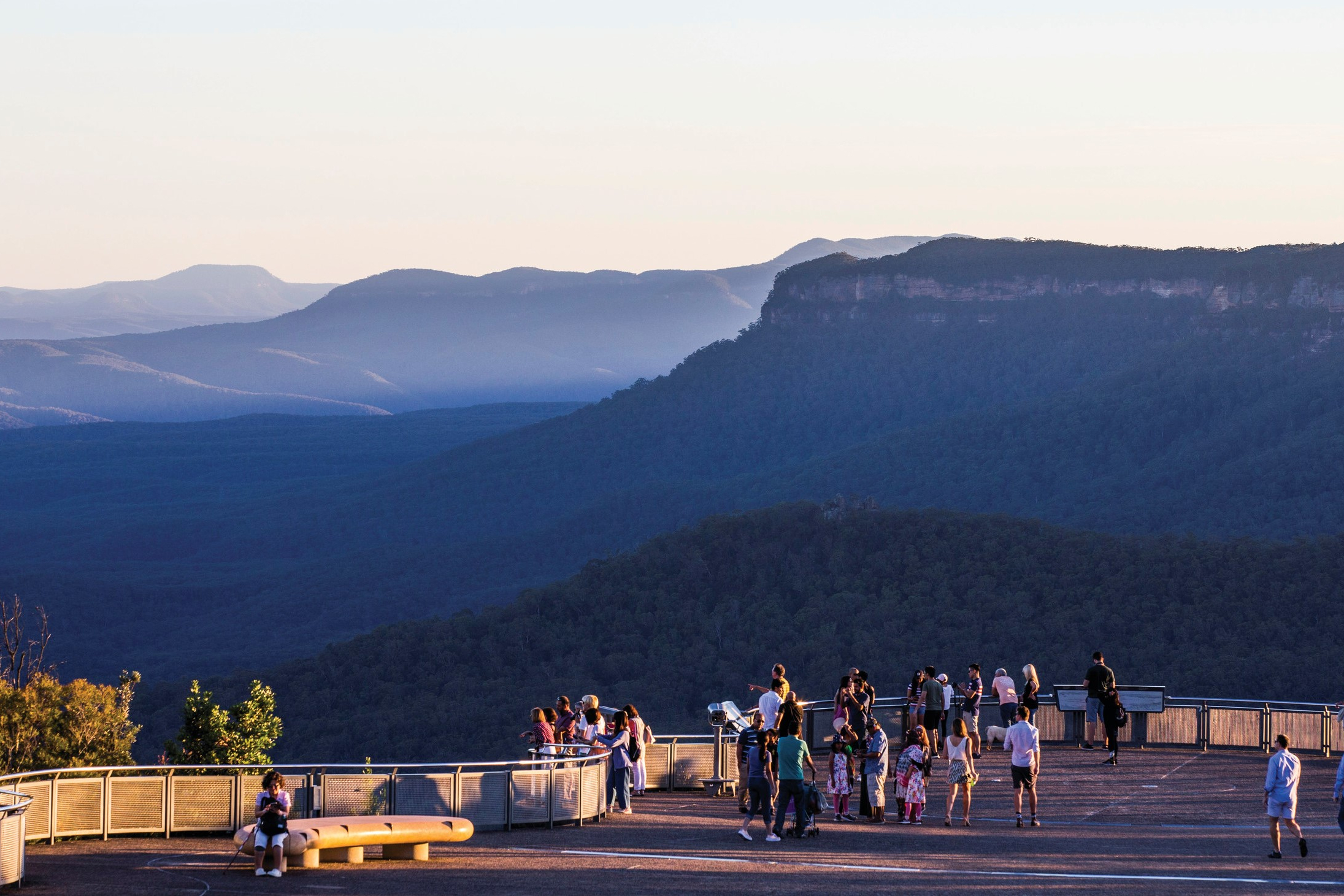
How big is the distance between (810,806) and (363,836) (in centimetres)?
541

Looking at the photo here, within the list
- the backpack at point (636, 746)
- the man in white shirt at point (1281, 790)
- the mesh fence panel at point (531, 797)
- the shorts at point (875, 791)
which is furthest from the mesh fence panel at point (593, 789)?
the man in white shirt at point (1281, 790)

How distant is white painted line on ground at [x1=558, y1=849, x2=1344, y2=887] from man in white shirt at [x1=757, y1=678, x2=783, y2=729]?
12.6 ft

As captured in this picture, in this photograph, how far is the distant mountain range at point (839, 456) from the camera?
113 meters

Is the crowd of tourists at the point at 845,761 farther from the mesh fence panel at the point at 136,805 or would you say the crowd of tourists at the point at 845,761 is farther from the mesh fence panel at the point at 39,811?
the mesh fence panel at the point at 39,811

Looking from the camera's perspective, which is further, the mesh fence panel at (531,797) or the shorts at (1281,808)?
the mesh fence panel at (531,797)

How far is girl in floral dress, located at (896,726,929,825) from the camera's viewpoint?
66.7ft

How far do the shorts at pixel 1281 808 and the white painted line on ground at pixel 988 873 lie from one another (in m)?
1.15

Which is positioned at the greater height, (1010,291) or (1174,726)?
(1010,291)

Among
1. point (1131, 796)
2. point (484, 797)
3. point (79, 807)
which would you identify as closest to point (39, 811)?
point (79, 807)

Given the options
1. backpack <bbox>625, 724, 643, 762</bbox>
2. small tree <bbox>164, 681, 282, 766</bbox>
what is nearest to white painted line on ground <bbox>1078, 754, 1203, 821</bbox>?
backpack <bbox>625, 724, 643, 762</bbox>

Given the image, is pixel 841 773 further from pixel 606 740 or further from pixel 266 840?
pixel 266 840

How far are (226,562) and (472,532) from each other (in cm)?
2515

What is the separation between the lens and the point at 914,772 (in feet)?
66.8

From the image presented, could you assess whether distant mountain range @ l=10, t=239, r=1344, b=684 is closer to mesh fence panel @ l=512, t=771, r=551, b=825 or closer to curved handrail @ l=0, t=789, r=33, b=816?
mesh fence panel @ l=512, t=771, r=551, b=825
